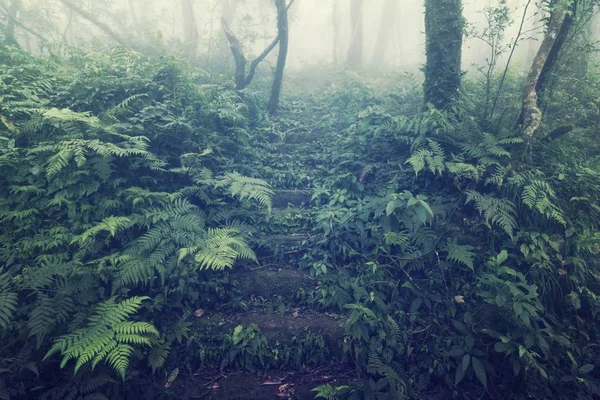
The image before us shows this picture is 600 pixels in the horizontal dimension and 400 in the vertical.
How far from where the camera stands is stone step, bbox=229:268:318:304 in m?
5.00

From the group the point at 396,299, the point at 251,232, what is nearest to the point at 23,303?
the point at 251,232

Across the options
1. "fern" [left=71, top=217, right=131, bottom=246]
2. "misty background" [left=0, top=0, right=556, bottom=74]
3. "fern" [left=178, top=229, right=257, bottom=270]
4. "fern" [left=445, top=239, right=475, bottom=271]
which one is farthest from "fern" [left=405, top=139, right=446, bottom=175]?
"fern" [left=71, top=217, right=131, bottom=246]

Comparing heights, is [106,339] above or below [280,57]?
below

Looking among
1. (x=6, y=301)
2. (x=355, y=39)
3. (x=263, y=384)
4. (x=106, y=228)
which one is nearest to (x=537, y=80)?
(x=263, y=384)

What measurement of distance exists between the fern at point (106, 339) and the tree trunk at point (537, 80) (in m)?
5.86

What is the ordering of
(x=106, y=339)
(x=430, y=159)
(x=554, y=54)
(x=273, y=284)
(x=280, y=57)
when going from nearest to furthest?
(x=106, y=339) < (x=273, y=284) < (x=430, y=159) < (x=554, y=54) < (x=280, y=57)

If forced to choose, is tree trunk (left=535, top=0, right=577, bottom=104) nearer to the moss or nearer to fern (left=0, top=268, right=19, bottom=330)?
the moss

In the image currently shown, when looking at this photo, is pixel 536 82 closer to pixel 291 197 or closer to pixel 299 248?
pixel 291 197

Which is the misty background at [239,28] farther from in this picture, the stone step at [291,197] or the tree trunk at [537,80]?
the stone step at [291,197]

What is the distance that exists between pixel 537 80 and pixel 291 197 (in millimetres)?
4793

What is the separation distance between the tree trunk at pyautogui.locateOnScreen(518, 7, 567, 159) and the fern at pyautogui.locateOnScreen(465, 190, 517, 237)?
98 centimetres

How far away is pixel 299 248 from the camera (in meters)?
5.59

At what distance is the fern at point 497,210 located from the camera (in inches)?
178

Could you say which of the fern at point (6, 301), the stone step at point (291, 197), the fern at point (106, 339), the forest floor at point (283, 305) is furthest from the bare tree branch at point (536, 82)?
the fern at point (6, 301)
